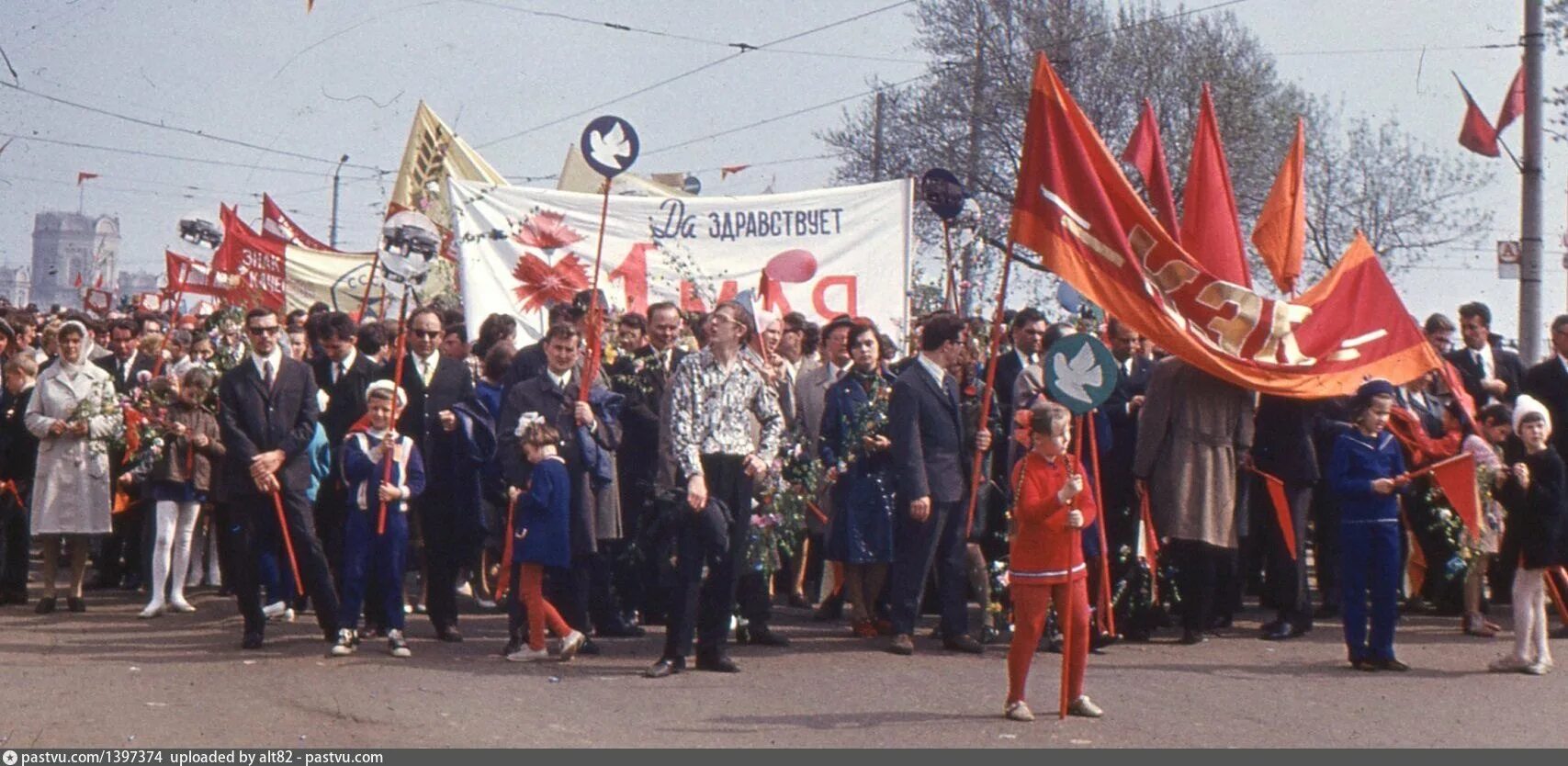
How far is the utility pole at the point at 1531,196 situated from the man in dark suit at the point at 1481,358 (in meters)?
3.49

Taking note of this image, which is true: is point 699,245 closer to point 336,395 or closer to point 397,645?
point 336,395

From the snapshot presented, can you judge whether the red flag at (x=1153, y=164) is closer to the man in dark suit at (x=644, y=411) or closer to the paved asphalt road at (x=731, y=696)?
the paved asphalt road at (x=731, y=696)

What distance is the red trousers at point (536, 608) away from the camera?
35.6 ft

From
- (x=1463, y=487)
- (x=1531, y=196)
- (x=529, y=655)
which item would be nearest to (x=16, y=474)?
(x=529, y=655)

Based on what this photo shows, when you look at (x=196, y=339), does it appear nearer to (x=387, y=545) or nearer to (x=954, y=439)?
(x=387, y=545)

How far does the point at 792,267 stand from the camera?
17.3 m

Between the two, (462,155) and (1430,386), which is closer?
(1430,386)

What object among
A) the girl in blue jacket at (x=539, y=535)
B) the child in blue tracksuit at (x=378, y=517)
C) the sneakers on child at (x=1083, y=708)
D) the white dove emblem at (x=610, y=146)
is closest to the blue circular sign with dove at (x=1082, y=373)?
the sneakers on child at (x=1083, y=708)

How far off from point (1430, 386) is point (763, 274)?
17.3 feet

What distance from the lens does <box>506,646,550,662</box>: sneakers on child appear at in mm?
10844

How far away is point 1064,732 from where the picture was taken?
8500mm

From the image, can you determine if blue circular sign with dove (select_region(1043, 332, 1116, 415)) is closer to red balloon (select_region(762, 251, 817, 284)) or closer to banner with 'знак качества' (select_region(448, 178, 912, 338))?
banner with 'знак качества' (select_region(448, 178, 912, 338))
